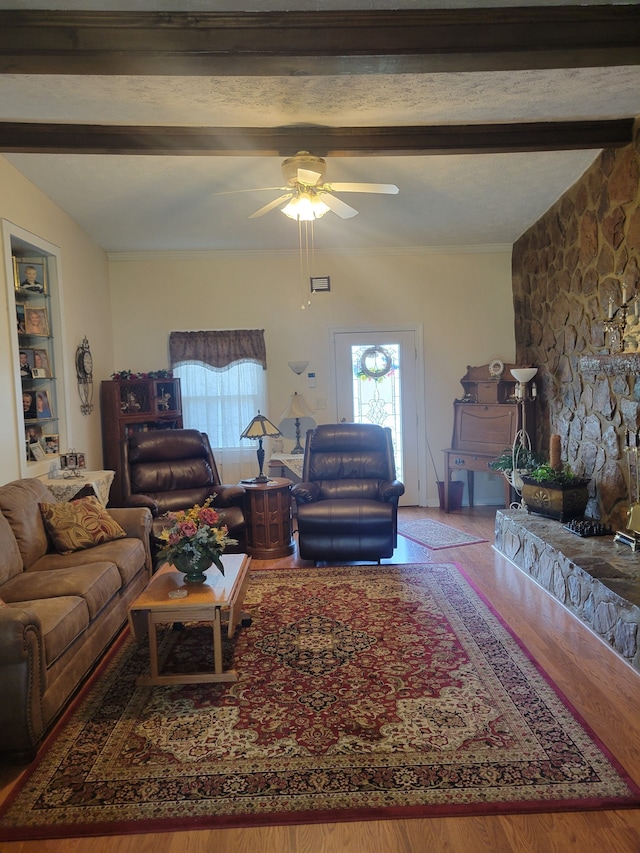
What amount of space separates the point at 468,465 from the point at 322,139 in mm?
3549

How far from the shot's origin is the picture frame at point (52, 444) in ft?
15.6

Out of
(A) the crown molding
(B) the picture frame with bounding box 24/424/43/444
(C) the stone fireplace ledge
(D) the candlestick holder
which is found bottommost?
(B) the picture frame with bounding box 24/424/43/444

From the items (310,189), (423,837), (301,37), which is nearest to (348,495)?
(310,189)

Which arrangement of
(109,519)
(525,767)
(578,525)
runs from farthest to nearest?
1. (578,525)
2. (109,519)
3. (525,767)

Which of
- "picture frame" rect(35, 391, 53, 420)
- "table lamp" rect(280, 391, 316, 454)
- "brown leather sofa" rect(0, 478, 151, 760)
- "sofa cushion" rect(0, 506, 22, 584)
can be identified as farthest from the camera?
"table lamp" rect(280, 391, 316, 454)

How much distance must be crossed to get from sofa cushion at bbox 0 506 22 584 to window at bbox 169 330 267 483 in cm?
325

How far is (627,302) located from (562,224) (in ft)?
4.68

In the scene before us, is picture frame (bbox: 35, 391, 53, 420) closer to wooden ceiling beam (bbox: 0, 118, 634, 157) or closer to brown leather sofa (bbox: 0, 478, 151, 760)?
brown leather sofa (bbox: 0, 478, 151, 760)

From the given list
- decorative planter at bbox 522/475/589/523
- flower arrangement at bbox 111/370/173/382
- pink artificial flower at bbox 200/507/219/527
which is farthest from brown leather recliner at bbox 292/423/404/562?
flower arrangement at bbox 111/370/173/382

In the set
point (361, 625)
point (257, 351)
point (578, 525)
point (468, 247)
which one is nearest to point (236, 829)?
point (361, 625)

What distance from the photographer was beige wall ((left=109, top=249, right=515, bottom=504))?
6336 mm

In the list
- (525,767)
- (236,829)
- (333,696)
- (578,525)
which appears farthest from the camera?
(578,525)

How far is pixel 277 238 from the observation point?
19.9 feet

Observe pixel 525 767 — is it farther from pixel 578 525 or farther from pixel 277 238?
pixel 277 238
